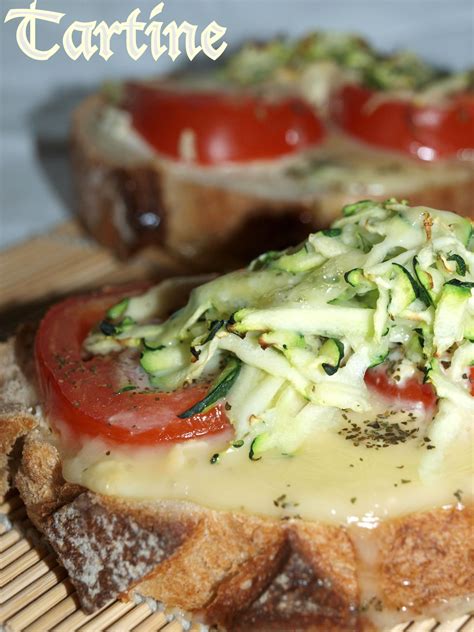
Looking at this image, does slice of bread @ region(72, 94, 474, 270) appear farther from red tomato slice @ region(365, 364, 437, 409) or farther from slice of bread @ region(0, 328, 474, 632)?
slice of bread @ region(0, 328, 474, 632)

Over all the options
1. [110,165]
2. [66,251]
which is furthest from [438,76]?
[66,251]

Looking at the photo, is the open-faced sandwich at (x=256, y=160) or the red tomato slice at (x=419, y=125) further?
the red tomato slice at (x=419, y=125)

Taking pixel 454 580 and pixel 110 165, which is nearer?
pixel 454 580

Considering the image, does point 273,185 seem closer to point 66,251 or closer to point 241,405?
point 66,251

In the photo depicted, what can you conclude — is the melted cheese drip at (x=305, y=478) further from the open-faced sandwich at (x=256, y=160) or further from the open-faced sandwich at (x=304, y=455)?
the open-faced sandwich at (x=256, y=160)

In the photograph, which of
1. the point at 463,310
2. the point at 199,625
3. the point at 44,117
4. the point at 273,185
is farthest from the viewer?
the point at 44,117

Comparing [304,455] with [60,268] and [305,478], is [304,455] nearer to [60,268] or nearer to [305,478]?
[305,478]

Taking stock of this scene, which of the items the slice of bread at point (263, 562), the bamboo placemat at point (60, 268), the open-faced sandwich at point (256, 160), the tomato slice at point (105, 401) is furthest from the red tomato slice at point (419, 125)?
the slice of bread at point (263, 562)
